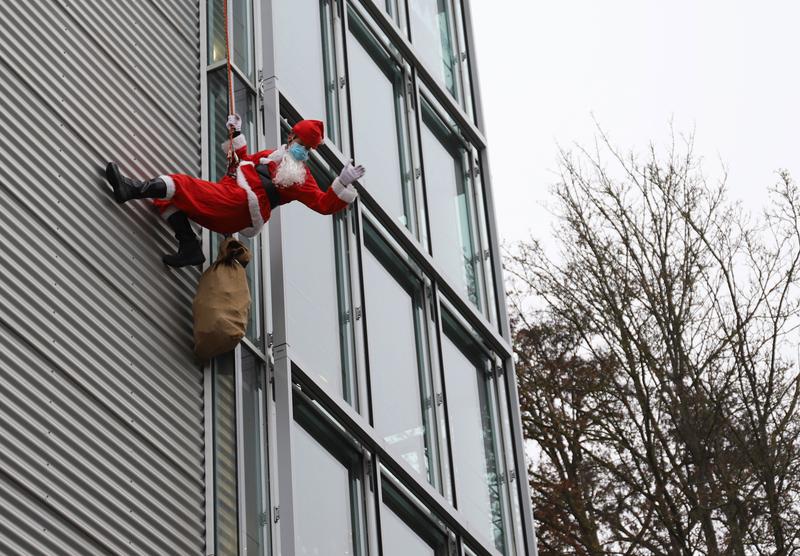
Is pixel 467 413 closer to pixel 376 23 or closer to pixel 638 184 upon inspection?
pixel 376 23

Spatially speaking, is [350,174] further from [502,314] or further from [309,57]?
[502,314]

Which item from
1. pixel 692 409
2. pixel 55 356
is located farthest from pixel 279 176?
pixel 692 409

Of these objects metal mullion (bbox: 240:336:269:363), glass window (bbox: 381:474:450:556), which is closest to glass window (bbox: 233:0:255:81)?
metal mullion (bbox: 240:336:269:363)

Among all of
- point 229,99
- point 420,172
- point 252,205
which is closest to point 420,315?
point 420,172

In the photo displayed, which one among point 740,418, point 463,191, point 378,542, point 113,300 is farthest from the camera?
point 740,418

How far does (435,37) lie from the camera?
52.3 ft

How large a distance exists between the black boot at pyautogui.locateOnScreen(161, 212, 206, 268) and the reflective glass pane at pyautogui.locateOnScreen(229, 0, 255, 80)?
2.02 metres

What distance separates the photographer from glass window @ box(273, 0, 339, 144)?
11984mm

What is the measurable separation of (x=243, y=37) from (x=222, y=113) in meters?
0.96

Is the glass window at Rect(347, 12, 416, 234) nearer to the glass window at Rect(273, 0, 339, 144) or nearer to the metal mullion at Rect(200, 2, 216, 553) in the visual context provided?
the glass window at Rect(273, 0, 339, 144)

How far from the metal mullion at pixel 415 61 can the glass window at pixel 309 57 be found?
0.89 metres

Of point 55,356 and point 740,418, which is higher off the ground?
point 740,418

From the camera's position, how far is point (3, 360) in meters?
7.73

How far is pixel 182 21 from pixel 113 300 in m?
2.91
